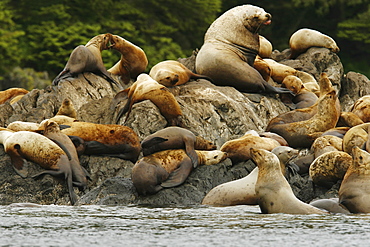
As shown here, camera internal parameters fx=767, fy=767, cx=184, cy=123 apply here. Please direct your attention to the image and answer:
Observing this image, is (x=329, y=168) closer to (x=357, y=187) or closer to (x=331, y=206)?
(x=357, y=187)

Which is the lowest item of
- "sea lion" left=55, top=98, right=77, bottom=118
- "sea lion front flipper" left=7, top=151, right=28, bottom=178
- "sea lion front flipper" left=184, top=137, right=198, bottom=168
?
"sea lion" left=55, top=98, right=77, bottom=118

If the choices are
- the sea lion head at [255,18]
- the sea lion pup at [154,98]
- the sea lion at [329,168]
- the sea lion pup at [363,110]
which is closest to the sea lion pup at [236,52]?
the sea lion head at [255,18]

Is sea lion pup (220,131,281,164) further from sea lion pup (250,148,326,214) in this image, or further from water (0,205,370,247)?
sea lion pup (250,148,326,214)

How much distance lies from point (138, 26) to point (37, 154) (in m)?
22.2

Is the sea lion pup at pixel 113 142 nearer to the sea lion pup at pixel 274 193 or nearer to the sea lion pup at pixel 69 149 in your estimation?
the sea lion pup at pixel 69 149

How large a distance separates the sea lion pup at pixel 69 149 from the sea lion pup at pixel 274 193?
3387mm

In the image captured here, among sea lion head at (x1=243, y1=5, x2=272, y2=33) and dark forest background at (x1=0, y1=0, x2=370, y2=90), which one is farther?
dark forest background at (x1=0, y1=0, x2=370, y2=90)

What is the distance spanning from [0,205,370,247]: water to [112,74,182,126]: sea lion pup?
11.5 feet

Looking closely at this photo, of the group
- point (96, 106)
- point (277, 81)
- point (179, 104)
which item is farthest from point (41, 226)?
point (277, 81)

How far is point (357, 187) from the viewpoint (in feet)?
26.7

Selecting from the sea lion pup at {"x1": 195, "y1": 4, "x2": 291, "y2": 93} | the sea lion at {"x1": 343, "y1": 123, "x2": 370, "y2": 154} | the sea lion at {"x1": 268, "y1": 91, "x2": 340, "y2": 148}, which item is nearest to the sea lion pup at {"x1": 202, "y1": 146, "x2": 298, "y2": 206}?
the sea lion at {"x1": 343, "y1": 123, "x2": 370, "y2": 154}

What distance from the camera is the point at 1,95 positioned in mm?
16844

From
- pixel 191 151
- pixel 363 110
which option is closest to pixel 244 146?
pixel 191 151

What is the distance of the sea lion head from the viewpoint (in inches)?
588
